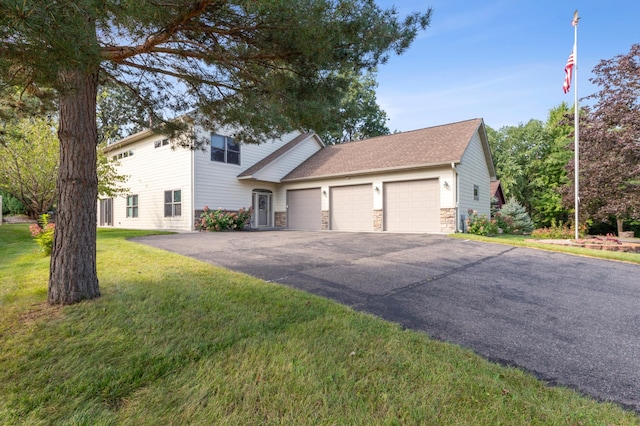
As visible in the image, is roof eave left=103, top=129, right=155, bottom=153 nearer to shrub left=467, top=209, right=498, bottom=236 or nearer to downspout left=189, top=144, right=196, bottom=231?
downspout left=189, top=144, right=196, bottom=231

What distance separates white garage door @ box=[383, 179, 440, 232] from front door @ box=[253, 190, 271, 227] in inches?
268

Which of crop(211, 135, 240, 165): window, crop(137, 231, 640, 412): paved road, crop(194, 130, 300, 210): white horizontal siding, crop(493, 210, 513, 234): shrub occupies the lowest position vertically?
crop(137, 231, 640, 412): paved road

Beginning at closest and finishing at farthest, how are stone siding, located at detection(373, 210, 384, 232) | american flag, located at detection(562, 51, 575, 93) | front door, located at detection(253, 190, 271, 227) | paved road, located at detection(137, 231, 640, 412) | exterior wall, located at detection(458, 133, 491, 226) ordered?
paved road, located at detection(137, 231, 640, 412) → american flag, located at detection(562, 51, 575, 93) → exterior wall, located at detection(458, 133, 491, 226) → stone siding, located at detection(373, 210, 384, 232) → front door, located at detection(253, 190, 271, 227)

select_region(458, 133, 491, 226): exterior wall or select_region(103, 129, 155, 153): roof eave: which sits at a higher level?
select_region(103, 129, 155, 153): roof eave

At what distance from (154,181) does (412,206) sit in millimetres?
12719

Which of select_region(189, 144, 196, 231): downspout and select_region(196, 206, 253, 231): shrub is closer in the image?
select_region(196, 206, 253, 231): shrub

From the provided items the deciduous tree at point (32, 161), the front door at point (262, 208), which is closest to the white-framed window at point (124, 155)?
the deciduous tree at point (32, 161)

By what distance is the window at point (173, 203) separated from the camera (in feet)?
46.2

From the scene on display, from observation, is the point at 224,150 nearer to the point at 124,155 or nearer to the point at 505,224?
the point at 124,155

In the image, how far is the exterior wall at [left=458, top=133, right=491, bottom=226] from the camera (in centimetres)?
1212

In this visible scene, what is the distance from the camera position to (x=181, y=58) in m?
4.60

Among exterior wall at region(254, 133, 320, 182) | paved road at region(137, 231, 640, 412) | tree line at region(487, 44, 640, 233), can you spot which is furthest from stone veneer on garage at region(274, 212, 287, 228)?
tree line at region(487, 44, 640, 233)

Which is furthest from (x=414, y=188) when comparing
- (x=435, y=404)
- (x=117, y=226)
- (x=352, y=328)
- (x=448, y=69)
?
(x=117, y=226)

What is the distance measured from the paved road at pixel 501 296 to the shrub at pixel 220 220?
5.46 meters
